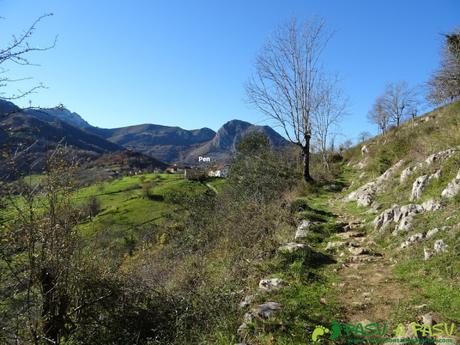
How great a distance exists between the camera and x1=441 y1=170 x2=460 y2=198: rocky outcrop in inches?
282

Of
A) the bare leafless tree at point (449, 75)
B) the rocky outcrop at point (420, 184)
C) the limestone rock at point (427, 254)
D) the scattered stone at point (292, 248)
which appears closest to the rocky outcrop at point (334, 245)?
the scattered stone at point (292, 248)

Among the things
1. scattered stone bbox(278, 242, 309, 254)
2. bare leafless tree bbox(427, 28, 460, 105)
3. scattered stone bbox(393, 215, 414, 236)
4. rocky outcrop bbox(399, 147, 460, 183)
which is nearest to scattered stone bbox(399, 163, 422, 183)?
rocky outcrop bbox(399, 147, 460, 183)

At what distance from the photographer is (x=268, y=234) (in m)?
9.52

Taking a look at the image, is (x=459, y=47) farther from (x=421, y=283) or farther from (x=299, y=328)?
(x=299, y=328)

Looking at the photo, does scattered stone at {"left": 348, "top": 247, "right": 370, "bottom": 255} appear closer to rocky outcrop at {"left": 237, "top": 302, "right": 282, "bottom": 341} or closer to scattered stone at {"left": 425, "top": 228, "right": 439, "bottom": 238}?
scattered stone at {"left": 425, "top": 228, "right": 439, "bottom": 238}

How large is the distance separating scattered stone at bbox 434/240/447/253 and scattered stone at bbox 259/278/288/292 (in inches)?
102

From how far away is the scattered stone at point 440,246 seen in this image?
5.72m

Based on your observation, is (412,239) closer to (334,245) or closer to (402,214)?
(402,214)

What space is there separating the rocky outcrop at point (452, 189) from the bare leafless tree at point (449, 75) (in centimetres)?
1664

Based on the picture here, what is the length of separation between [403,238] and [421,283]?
1821 millimetres

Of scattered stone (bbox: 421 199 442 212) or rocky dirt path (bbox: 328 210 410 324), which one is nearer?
rocky dirt path (bbox: 328 210 410 324)

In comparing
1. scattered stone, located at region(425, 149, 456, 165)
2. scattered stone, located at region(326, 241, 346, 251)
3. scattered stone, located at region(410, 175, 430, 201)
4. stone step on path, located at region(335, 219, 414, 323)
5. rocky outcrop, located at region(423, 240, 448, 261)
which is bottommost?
stone step on path, located at region(335, 219, 414, 323)

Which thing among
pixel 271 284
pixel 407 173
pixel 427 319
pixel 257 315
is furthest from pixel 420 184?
pixel 257 315

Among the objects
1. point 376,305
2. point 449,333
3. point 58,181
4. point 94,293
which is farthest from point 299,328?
point 58,181
